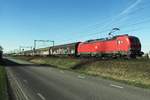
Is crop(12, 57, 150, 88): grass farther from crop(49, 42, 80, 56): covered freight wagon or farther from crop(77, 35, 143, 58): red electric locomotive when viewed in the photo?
crop(49, 42, 80, 56): covered freight wagon

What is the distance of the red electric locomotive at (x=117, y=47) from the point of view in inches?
1618

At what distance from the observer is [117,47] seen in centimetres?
4356

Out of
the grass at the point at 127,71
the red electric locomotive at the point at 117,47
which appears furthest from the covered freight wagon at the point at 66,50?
the grass at the point at 127,71

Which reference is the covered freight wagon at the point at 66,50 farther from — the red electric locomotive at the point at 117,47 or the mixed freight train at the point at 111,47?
the red electric locomotive at the point at 117,47

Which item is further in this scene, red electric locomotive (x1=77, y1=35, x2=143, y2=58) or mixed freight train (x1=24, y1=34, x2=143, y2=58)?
mixed freight train (x1=24, y1=34, x2=143, y2=58)

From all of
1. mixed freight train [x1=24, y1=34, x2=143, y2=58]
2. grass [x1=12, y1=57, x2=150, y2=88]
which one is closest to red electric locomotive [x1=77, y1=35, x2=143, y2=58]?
mixed freight train [x1=24, y1=34, x2=143, y2=58]

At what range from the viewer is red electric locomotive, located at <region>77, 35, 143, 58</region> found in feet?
135

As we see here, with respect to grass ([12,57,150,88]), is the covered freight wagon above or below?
above

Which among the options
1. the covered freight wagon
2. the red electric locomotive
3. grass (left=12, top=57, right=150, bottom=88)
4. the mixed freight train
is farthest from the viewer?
the covered freight wagon

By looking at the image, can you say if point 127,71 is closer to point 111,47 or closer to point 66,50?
point 111,47

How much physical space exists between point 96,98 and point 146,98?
2109mm

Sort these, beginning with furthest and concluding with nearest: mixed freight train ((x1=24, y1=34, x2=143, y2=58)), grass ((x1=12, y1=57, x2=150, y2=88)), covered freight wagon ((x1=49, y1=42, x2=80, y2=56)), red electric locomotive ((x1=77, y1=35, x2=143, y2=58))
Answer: covered freight wagon ((x1=49, y1=42, x2=80, y2=56))
mixed freight train ((x1=24, y1=34, x2=143, y2=58))
red electric locomotive ((x1=77, y1=35, x2=143, y2=58))
grass ((x1=12, y1=57, x2=150, y2=88))

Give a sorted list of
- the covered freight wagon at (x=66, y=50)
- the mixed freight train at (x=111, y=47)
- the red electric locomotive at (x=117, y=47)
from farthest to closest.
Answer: the covered freight wagon at (x=66, y=50)
the mixed freight train at (x=111, y=47)
the red electric locomotive at (x=117, y=47)

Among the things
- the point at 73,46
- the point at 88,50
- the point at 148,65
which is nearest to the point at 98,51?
the point at 88,50
